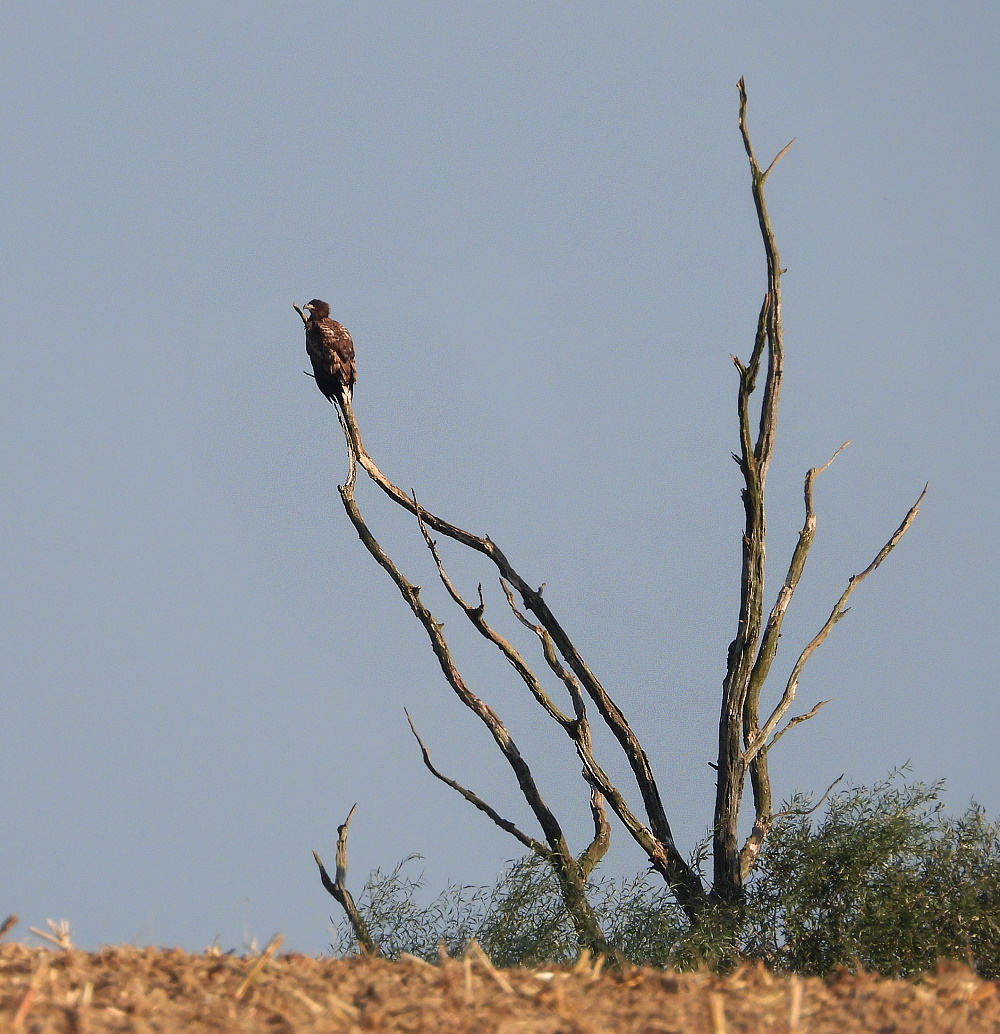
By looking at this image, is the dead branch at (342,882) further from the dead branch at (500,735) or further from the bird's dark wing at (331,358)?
the bird's dark wing at (331,358)

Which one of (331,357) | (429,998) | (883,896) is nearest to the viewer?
(429,998)

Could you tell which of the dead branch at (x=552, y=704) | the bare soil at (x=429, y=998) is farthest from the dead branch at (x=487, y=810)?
the bare soil at (x=429, y=998)

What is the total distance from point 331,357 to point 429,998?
1057 cm

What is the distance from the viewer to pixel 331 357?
1417 cm

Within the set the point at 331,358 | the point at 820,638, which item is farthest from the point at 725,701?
the point at 331,358

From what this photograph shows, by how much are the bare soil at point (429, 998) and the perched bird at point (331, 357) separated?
9147mm

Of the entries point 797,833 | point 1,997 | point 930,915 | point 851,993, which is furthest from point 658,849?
point 1,997

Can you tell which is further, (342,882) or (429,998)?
(342,882)

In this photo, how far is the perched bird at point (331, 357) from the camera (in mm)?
13992

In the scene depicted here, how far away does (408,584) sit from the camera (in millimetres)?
13055

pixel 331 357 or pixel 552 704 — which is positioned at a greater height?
pixel 331 357

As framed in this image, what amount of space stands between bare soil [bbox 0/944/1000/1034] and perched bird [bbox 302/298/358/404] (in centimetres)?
915

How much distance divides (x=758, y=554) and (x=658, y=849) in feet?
10.2

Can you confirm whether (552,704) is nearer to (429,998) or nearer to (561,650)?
(561,650)
